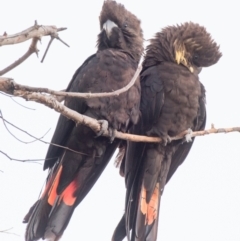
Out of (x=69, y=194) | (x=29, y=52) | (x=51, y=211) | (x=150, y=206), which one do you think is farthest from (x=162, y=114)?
(x=29, y=52)

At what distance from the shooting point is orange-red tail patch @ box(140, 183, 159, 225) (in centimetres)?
461

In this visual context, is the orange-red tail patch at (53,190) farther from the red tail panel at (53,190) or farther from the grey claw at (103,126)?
the grey claw at (103,126)

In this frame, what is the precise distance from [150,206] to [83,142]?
0.88 meters

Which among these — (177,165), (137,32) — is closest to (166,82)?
(137,32)

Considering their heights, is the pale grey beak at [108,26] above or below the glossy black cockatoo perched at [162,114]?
above

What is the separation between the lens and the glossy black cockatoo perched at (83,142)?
400cm

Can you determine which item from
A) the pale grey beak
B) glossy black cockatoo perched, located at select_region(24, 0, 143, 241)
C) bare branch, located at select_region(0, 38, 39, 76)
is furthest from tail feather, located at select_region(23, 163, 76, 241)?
bare branch, located at select_region(0, 38, 39, 76)

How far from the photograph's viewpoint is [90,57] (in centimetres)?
430

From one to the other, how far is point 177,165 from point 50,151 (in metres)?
1.20

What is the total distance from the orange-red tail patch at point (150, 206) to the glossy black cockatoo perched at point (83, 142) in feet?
1.65

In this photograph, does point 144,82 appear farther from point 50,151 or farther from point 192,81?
point 50,151

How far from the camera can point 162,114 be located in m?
4.41

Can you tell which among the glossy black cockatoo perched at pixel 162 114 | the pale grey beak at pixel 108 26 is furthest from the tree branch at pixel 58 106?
the pale grey beak at pixel 108 26

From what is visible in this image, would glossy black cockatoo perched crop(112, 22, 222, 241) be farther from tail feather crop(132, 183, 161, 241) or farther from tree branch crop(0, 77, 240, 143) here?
tree branch crop(0, 77, 240, 143)
